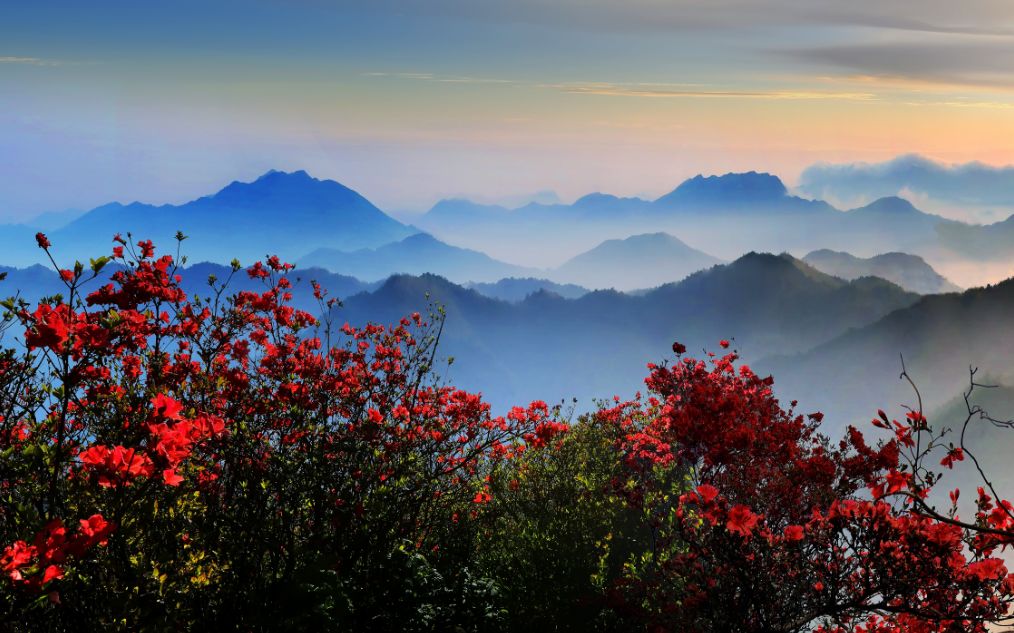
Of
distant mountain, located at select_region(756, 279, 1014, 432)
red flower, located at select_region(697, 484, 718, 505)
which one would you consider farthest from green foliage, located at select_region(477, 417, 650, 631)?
distant mountain, located at select_region(756, 279, 1014, 432)

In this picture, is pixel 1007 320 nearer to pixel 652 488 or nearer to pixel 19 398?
pixel 652 488

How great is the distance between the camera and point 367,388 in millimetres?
9492

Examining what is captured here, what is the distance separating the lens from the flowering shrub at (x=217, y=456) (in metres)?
4.91

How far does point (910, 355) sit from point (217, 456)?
193 meters

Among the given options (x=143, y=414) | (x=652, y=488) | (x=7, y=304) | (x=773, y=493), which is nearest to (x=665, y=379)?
(x=652, y=488)

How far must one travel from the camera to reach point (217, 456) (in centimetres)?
778

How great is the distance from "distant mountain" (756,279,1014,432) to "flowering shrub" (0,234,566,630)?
173348 millimetres

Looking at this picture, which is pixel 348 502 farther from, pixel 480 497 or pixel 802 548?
pixel 802 548

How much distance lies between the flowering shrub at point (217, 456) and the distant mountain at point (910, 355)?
173348 millimetres

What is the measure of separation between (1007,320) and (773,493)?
627 feet

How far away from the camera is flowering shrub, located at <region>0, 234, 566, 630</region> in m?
4.91

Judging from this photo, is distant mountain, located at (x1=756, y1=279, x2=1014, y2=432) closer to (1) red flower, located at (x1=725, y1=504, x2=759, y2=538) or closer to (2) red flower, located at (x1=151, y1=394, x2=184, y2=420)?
(1) red flower, located at (x1=725, y1=504, x2=759, y2=538)

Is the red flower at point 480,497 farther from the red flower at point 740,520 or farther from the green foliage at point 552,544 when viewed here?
the red flower at point 740,520

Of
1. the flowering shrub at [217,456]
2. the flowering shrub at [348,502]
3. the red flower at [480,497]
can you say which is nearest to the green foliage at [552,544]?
the flowering shrub at [348,502]
